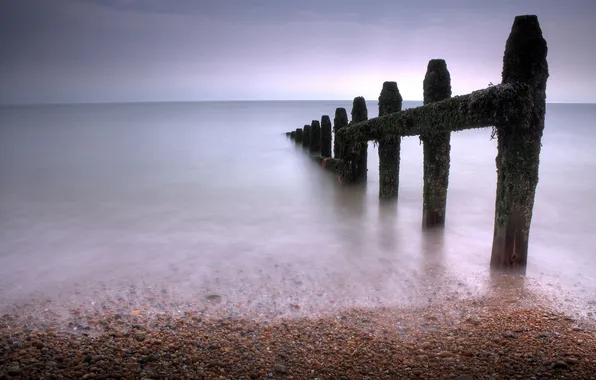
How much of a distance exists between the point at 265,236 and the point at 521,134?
3856 millimetres

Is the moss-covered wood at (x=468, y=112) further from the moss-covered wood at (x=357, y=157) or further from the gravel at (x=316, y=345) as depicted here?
the moss-covered wood at (x=357, y=157)

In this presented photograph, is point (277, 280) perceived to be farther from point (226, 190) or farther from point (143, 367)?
point (226, 190)

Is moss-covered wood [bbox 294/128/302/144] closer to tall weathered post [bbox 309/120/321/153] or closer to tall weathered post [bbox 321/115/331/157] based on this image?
tall weathered post [bbox 309/120/321/153]

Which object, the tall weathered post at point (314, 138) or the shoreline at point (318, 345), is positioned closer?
the shoreline at point (318, 345)

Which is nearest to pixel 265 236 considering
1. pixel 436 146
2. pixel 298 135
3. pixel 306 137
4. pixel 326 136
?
pixel 436 146

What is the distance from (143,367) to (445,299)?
9.11ft


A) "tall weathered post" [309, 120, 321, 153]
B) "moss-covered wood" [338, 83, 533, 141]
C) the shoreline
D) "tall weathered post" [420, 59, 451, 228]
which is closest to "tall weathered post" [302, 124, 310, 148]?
"tall weathered post" [309, 120, 321, 153]

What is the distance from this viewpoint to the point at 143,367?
2676mm

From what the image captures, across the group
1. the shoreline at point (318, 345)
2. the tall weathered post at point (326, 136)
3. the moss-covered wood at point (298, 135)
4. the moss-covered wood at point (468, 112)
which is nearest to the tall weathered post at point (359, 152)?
the moss-covered wood at point (468, 112)

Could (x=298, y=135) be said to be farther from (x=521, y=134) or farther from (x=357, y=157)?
(x=521, y=134)

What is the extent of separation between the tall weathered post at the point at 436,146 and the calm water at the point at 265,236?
654mm

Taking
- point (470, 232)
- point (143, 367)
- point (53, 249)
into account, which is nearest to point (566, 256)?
point (470, 232)

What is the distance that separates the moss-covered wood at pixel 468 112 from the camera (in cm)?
389

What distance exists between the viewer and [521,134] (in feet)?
13.0
